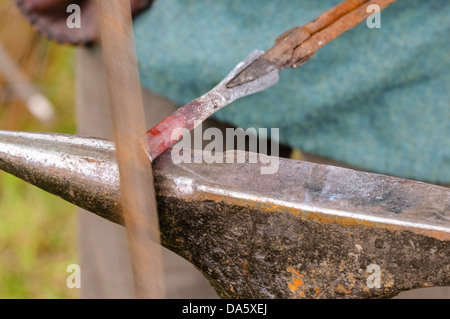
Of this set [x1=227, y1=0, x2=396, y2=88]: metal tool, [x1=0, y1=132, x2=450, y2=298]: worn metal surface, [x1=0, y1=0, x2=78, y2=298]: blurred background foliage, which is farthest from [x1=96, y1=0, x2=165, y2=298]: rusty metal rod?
[x1=0, y1=0, x2=78, y2=298]: blurred background foliage

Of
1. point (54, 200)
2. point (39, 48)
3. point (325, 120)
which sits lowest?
point (325, 120)

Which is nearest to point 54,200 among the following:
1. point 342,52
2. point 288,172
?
point 342,52

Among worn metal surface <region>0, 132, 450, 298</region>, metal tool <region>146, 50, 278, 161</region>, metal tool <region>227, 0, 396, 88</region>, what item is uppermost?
metal tool <region>227, 0, 396, 88</region>

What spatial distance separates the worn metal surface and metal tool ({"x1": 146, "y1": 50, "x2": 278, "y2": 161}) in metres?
0.02

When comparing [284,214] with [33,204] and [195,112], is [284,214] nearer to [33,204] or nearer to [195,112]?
[195,112]

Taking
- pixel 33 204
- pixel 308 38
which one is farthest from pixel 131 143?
pixel 33 204

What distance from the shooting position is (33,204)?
2.11 m

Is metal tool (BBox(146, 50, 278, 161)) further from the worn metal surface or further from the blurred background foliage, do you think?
the blurred background foliage

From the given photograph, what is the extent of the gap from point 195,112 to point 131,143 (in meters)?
0.15

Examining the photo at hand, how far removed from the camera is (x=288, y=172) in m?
A: 0.63

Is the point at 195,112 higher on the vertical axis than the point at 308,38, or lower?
lower

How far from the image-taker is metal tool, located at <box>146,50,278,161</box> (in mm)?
611

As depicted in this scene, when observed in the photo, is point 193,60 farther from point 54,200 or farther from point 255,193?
point 54,200

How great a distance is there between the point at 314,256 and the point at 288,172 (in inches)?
4.0
